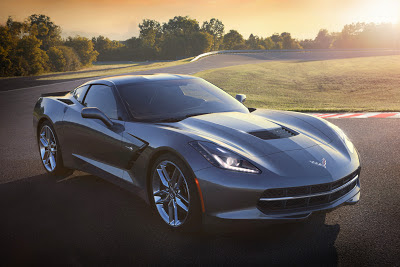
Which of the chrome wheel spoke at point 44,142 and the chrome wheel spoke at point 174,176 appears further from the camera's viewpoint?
the chrome wheel spoke at point 44,142

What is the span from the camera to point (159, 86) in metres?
5.04

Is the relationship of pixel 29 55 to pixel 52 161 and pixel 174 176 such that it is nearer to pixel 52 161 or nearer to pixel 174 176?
pixel 52 161

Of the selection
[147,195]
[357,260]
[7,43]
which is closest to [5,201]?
[147,195]

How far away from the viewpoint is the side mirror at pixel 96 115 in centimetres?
447

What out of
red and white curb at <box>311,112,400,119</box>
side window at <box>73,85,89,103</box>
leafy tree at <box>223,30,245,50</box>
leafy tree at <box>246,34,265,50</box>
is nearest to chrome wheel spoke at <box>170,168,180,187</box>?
side window at <box>73,85,89,103</box>

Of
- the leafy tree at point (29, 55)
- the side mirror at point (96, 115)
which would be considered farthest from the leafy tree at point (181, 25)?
the side mirror at point (96, 115)

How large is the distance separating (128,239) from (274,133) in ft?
5.60

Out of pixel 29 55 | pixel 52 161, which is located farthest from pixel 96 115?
pixel 29 55

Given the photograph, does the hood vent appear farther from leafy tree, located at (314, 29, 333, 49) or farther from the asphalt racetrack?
leafy tree, located at (314, 29, 333, 49)

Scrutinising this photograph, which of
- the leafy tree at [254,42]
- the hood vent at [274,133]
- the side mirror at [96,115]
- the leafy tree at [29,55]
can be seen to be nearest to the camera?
the hood vent at [274,133]

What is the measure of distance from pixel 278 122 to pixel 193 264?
6.69ft

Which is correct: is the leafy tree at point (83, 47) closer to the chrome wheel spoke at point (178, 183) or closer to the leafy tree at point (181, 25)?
the leafy tree at point (181, 25)

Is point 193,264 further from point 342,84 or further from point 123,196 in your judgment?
point 342,84

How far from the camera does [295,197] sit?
3330mm
